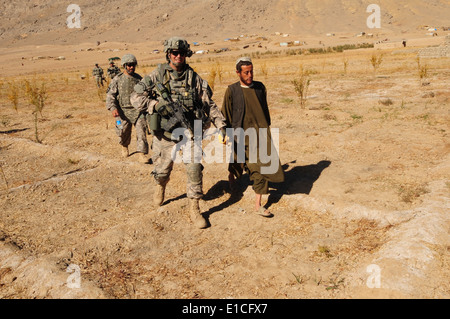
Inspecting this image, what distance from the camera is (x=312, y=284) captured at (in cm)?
320

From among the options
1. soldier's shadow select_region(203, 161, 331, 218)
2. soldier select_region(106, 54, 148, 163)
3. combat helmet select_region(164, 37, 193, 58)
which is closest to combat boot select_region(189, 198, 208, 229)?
soldier's shadow select_region(203, 161, 331, 218)

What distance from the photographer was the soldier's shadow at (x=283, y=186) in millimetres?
5105

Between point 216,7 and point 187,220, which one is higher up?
point 216,7

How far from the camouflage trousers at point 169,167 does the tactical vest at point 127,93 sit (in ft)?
7.69

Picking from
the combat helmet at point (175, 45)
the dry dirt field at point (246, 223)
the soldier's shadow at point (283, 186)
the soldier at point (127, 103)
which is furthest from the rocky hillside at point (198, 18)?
the combat helmet at point (175, 45)

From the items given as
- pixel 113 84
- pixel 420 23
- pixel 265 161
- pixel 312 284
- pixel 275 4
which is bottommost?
pixel 312 284

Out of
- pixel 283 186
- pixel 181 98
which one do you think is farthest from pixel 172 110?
pixel 283 186

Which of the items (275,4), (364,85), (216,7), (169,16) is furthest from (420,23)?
(364,85)

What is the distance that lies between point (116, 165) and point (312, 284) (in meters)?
4.50

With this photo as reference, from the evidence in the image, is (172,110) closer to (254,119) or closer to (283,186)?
(254,119)

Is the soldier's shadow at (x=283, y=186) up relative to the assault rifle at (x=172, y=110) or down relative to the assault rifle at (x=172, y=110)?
down

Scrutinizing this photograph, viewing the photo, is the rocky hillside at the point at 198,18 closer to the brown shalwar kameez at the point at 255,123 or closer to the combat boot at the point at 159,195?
the brown shalwar kameez at the point at 255,123

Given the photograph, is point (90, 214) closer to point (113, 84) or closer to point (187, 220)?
point (187, 220)

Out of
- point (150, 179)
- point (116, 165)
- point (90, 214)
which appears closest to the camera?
point (90, 214)
